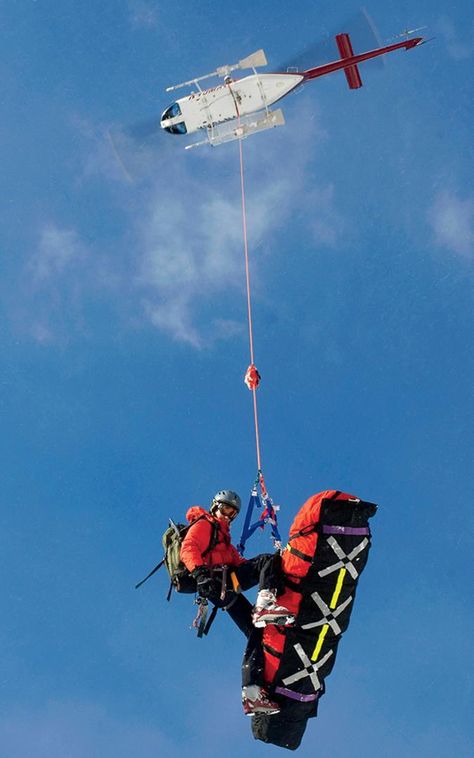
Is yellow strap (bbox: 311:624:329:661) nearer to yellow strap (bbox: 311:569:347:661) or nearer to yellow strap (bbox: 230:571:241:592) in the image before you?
yellow strap (bbox: 311:569:347:661)

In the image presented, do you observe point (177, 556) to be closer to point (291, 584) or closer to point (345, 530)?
point (291, 584)

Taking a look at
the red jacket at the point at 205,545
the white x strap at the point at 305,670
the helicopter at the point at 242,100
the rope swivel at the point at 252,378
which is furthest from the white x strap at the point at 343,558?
the helicopter at the point at 242,100

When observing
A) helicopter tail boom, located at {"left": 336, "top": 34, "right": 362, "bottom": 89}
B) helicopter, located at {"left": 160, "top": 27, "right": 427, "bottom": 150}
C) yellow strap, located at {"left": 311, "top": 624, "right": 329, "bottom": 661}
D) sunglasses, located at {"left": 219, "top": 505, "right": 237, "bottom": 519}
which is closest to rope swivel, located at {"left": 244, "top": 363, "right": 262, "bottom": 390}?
sunglasses, located at {"left": 219, "top": 505, "right": 237, "bottom": 519}

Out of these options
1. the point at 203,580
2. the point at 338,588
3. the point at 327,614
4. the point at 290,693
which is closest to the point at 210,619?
the point at 203,580

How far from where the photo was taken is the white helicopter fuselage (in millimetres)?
20438

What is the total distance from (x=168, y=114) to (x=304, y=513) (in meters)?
13.8

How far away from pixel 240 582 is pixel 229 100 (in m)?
13.8

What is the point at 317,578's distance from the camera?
12.1m

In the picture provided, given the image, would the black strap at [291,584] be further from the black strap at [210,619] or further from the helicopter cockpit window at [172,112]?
the helicopter cockpit window at [172,112]

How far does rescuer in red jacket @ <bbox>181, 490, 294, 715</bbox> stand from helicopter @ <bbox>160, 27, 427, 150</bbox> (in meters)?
12.2

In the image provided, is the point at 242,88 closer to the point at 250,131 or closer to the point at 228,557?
the point at 250,131

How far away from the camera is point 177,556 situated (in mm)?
12805

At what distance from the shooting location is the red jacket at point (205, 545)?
1236 cm

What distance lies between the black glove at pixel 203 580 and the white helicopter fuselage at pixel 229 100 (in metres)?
13.7
